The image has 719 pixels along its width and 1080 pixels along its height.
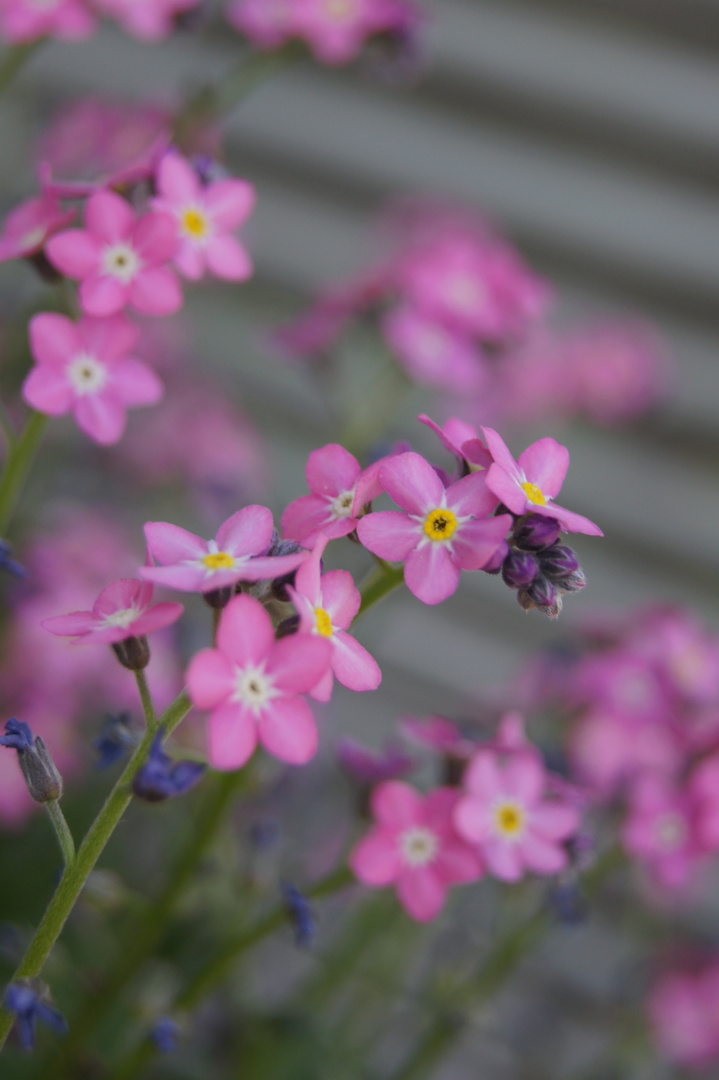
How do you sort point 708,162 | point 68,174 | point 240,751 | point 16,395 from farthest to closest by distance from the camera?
point 708,162, point 68,174, point 16,395, point 240,751

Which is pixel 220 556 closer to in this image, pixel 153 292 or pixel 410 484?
pixel 410 484

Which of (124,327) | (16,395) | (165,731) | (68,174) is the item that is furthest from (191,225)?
(68,174)

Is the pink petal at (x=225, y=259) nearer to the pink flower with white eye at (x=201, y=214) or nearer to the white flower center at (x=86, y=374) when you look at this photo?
the pink flower with white eye at (x=201, y=214)

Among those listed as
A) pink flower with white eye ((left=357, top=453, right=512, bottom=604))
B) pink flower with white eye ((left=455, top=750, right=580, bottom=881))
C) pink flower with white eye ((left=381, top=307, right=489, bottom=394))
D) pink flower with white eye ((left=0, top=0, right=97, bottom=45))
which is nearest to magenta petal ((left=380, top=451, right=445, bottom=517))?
pink flower with white eye ((left=357, top=453, right=512, bottom=604))

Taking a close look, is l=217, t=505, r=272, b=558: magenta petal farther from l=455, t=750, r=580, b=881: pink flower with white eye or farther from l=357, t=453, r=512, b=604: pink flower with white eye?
l=455, t=750, r=580, b=881: pink flower with white eye

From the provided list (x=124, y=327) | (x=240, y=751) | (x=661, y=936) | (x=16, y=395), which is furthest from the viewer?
(x=661, y=936)

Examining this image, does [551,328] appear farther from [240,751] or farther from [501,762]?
[240,751]

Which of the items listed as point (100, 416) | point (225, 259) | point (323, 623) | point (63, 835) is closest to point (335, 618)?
point (323, 623)
